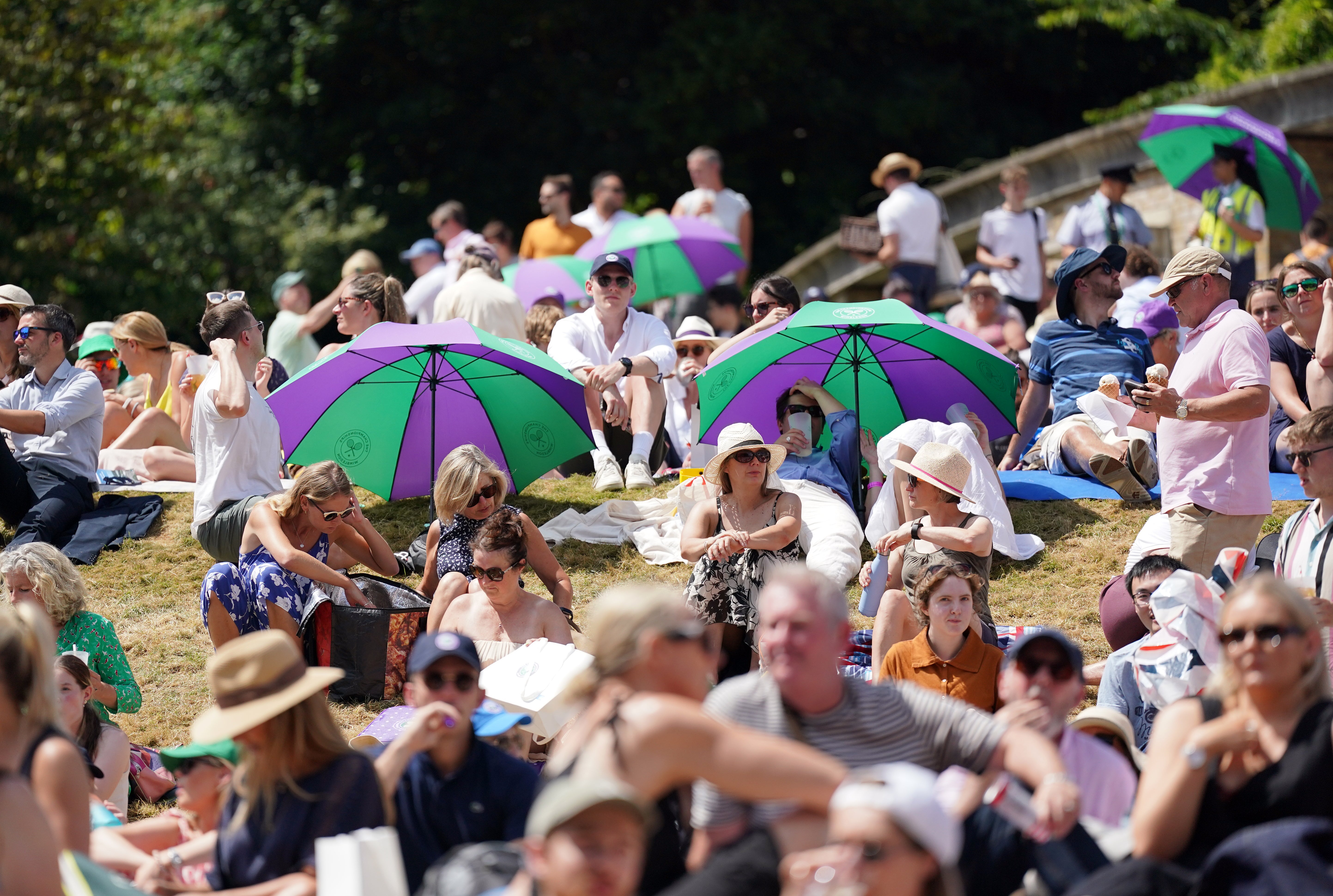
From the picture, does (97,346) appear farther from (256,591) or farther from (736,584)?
(736,584)

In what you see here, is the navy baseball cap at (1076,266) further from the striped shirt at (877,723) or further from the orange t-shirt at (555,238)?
the striped shirt at (877,723)

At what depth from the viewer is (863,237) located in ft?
40.8

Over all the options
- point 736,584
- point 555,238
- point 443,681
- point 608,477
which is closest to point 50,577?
point 443,681

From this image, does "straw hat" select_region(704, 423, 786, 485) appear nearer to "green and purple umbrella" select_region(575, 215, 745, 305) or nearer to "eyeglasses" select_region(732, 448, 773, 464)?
"eyeglasses" select_region(732, 448, 773, 464)

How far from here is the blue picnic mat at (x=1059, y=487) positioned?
8.55m

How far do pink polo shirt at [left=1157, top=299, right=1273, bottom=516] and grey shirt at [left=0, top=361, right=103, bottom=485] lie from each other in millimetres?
6066

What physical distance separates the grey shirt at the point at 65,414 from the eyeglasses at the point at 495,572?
345 centimetres

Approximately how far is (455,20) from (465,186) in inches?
83.8

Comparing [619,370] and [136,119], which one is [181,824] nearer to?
[619,370]

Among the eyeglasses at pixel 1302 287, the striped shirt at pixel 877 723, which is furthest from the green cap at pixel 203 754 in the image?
the eyeglasses at pixel 1302 287

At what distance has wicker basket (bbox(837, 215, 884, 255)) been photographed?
12.4 m

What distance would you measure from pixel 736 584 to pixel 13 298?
5271 millimetres

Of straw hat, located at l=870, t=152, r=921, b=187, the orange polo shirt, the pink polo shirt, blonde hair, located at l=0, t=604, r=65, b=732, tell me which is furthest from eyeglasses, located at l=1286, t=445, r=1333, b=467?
straw hat, located at l=870, t=152, r=921, b=187

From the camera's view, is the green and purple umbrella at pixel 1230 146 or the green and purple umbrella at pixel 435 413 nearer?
the green and purple umbrella at pixel 435 413
